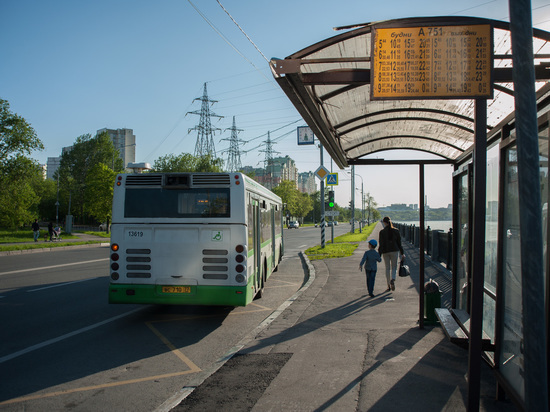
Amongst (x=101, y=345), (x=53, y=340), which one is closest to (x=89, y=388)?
(x=101, y=345)

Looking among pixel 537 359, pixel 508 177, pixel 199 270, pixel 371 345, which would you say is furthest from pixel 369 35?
pixel 199 270

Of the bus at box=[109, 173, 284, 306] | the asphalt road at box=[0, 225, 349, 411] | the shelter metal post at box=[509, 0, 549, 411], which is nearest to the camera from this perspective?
the shelter metal post at box=[509, 0, 549, 411]

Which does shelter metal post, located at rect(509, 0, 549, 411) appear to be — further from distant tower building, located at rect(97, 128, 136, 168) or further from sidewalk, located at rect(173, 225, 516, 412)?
distant tower building, located at rect(97, 128, 136, 168)

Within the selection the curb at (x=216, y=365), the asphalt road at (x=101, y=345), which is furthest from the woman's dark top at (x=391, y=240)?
the curb at (x=216, y=365)

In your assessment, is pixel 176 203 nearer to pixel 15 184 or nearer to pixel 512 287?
pixel 512 287

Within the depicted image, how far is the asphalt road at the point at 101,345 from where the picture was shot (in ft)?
16.5

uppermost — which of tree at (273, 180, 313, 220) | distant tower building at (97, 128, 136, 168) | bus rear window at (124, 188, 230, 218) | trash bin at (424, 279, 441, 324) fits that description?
distant tower building at (97, 128, 136, 168)

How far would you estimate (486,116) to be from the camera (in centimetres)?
402

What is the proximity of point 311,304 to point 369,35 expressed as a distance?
6342 millimetres

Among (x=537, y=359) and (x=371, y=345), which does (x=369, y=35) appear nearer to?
(x=537, y=359)

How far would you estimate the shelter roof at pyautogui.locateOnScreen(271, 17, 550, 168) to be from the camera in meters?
4.41

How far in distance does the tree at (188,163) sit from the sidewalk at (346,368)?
205ft

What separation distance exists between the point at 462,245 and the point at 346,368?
100 inches

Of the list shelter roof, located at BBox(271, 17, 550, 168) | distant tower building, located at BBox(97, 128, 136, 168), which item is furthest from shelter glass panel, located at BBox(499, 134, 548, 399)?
distant tower building, located at BBox(97, 128, 136, 168)
